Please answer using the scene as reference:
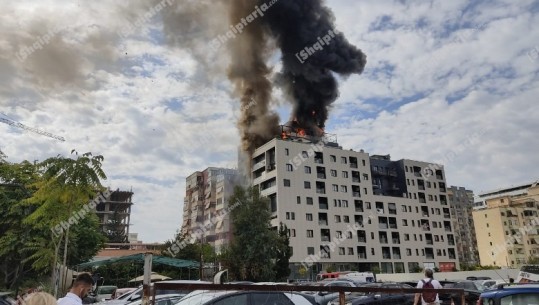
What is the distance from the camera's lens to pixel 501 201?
3782 inches

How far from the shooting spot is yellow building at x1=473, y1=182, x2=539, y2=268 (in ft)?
283

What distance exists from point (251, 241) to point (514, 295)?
35.0m

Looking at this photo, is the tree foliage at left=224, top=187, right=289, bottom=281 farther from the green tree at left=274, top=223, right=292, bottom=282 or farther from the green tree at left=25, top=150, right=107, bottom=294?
the green tree at left=25, top=150, right=107, bottom=294

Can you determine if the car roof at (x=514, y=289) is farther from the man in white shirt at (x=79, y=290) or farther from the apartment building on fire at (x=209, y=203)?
the apartment building on fire at (x=209, y=203)

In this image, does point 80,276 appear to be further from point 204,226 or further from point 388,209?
point 204,226

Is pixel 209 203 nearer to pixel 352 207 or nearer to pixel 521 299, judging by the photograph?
pixel 352 207

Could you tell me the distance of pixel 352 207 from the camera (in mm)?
64500

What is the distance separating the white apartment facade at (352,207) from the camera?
193 feet

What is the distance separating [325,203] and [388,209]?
519 inches

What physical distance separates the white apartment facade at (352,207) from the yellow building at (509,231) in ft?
72.7

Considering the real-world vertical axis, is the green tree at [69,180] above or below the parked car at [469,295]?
above

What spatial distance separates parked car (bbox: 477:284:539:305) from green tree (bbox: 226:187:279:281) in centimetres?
3402

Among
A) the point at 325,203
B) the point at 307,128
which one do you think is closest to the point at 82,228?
the point at 325,203

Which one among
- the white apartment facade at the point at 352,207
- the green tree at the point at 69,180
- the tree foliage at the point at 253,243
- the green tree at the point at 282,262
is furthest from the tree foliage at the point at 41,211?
the white apartment facade at the point at 352,207
